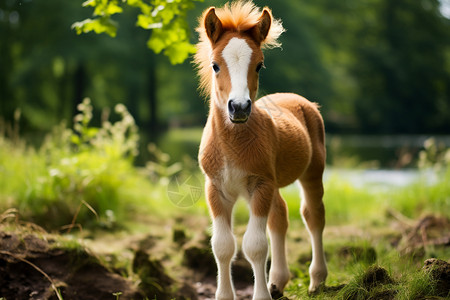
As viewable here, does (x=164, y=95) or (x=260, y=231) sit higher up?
(x=260, y=231)

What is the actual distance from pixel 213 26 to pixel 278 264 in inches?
80.3

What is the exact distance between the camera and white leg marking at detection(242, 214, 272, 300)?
305 centimetres

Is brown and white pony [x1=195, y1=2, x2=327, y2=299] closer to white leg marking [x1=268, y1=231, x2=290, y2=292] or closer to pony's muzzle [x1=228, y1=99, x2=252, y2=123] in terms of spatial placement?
pony's muzzle [x1=228, y1=99, x2=252, y2=123]

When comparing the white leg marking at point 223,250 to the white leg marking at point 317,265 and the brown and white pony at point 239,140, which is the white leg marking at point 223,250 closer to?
the brown and white pony at point 239,140

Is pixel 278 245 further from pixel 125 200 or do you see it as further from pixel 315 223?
pixel 125 200

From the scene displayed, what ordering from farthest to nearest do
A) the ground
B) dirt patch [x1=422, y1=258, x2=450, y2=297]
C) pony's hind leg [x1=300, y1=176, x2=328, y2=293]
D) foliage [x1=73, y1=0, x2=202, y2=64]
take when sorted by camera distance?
foliage [x1=73, y1=0, x2=202, y2=64] → pony's hind leg [x1=300, y1=176, x2=328, y2=293] → the ground → dirt patch [x1=422, y1=258, x2=450, y2=297]

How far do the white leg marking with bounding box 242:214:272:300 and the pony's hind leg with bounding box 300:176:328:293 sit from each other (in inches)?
30.0

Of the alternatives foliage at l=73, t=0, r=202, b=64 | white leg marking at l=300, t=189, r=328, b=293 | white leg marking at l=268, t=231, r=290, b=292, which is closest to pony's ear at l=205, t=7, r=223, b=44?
foliage at l=73, t=0, r=202, b=64

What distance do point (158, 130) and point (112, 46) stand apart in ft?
32.9

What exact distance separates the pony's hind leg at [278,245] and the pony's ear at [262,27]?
1.37 metres

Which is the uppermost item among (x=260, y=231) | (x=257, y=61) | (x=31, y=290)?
(x=257, y=61)

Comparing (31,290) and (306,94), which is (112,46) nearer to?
(306,94)

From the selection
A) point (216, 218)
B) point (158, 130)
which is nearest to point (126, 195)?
point (216, 218)

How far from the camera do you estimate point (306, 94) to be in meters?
29.3
